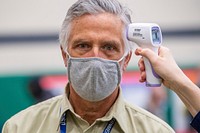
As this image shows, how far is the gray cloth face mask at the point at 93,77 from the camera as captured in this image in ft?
6.97

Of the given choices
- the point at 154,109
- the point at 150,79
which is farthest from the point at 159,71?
the point at 154,109

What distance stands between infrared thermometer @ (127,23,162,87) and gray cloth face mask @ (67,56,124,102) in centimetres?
15

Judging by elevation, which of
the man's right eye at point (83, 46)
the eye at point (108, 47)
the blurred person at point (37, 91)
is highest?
the man's right eye at point (83, 46)

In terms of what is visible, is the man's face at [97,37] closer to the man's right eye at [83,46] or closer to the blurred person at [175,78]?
the man's right eye at [83,46]

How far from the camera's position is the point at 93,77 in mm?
2125

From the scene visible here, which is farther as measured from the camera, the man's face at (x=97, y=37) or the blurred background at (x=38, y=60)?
the blurred background at (x=38, y=60)

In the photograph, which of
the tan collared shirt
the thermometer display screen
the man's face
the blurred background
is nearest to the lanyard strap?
the tan collared shirt

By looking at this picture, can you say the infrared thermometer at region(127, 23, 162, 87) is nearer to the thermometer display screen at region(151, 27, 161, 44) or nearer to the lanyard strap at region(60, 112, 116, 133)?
the thermometer display screen at region(151, 27, 161, 44)

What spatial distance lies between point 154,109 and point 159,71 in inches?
89.3

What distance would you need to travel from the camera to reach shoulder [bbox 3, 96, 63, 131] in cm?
227

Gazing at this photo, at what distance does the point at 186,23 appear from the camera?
4.39m

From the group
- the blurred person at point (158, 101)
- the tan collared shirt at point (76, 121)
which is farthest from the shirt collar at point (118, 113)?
the blurred person at point (158, 101)

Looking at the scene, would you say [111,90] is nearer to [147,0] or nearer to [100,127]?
[100,127]

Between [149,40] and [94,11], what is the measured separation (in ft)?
0.93
